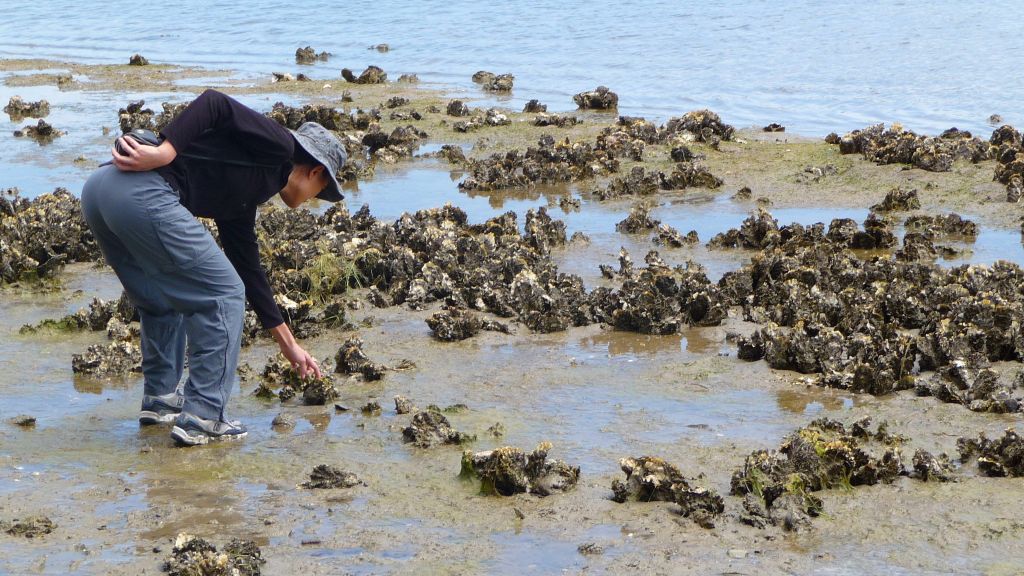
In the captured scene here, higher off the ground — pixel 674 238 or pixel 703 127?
pixel 703 127

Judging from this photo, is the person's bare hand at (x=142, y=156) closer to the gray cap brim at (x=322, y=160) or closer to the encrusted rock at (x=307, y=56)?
the gray cap brim at (x=322, y=160)

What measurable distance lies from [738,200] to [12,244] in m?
6.71

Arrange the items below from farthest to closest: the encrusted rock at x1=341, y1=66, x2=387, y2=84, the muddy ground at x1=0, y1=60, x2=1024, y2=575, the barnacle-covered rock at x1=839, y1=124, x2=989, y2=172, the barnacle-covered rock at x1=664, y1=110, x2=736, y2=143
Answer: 1. the encrusted rock at x1=341, y1=66, x2=387, y2=84
2. the barnacle-covered rock at x1=664, y1=110, x2=736, y2=143
3. the barnacle-covered rock at x1=839, y1=124, x2=989, y2=172
4. the muddy ground at x1=0, y1=60, x2=1024, y2=575

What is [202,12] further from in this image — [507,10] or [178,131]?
[178,131]

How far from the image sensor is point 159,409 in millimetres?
6375

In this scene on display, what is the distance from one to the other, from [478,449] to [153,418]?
1793 millimetres

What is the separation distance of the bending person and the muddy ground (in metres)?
0.31

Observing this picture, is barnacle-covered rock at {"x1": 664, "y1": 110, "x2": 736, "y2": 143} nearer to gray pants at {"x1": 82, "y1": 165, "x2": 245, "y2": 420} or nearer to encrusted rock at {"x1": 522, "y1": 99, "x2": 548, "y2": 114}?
encrusted rock at {"x1": 522, "y1": 99, "x2": 548, "y2": 114}

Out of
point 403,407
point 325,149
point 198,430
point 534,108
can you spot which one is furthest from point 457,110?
point 198,430

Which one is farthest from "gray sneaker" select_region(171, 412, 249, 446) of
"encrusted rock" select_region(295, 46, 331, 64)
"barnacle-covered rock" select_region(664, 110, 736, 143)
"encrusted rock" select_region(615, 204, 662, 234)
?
"encrusted rock" select_region(295, 46, 331, 64)

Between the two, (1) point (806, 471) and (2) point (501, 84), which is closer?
(1) point (806, 471)

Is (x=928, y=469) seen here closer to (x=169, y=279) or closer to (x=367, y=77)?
(x=169, y=279)

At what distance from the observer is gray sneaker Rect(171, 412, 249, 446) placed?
596 cm

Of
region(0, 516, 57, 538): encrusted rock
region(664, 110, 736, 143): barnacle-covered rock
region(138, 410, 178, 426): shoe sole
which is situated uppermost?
region(664, 110, 736, 143): barnacle-covered rock
